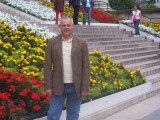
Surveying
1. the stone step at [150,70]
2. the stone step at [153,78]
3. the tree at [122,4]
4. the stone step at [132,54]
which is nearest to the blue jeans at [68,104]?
the stone step at [153,78]

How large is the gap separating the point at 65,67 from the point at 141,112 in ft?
11.2

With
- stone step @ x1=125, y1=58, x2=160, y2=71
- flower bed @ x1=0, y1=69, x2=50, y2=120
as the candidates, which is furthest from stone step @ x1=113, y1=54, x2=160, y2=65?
flower bed @ x1=0, y1=69, x2=50, y2=120

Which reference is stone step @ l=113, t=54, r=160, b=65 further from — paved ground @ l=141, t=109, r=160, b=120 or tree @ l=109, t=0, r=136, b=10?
tree @ l=109, t=0, r=136, b=10

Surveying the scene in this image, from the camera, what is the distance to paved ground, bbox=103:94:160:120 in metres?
6.49

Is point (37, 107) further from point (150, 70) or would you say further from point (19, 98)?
point (150, 70)

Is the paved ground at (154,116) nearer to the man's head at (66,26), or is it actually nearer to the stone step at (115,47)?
the man's head at (66,26)

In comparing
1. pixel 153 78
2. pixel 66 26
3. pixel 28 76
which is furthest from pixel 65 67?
pixel 153 78

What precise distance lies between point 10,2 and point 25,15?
1883mm

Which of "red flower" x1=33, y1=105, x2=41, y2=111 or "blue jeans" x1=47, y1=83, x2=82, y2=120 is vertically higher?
"blue jeans" x1=47, y1=83, x2=82, y2=120

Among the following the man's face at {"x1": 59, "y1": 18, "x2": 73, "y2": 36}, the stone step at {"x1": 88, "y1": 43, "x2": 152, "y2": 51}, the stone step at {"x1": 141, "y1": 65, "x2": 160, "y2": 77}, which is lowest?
the stone step at {"x1": 141, "y1": 65, "x2": 160, "y2": 77}

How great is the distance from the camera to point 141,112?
6965 mm

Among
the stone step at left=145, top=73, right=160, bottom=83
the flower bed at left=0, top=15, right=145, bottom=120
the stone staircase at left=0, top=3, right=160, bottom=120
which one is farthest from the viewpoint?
the stone staircase at left=0, top=3, right=160, bottom=120

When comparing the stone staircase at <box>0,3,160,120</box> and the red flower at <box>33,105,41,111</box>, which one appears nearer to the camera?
the red flower at <box>33,105,41,111</box>

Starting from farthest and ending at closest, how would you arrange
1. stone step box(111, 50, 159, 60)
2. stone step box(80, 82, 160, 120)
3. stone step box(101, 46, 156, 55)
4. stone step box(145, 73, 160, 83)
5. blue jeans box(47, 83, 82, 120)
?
stone step box(101, 46, 156, 55) < stone step box(111, 50, 159, 60) < stone step box(145, 73, 160, 83) < stone step box(80, 82, 160, 120) < blue jeans box(47, 83, 82, 120)
